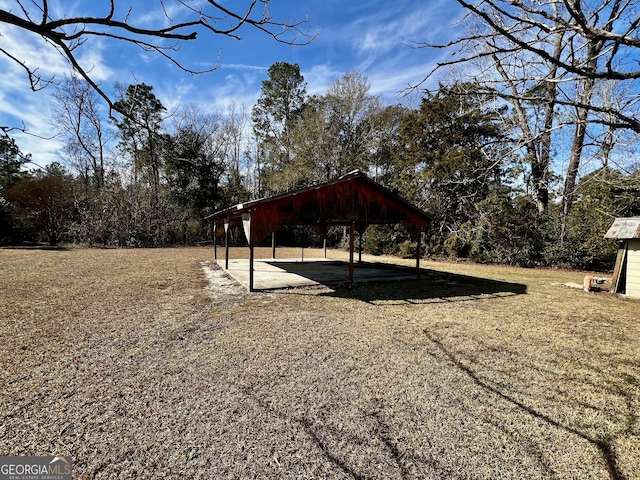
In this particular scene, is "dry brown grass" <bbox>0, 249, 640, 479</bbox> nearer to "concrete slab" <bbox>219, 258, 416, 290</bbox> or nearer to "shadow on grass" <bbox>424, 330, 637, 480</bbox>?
"shadow on grass" <bbox>424, 330, 637, 480</bbox>

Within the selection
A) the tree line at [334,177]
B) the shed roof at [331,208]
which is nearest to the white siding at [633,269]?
the tree line at [334,177]

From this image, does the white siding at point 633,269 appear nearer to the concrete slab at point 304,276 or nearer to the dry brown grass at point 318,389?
the dry brown grass at point 318,389

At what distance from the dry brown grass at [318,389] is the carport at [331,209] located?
2071 mm

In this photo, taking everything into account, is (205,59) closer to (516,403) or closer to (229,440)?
(229,440)

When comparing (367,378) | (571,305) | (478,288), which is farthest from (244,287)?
(571,305)

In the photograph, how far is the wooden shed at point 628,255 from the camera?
6953 millimetres

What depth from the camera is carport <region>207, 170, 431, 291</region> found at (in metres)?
7.14

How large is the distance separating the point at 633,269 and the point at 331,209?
706 cm

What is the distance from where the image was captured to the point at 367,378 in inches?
126

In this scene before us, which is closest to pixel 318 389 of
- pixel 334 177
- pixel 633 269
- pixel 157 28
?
pixel 157 28

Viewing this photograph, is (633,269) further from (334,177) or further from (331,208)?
(334,177)

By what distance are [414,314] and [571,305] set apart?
11.8ft

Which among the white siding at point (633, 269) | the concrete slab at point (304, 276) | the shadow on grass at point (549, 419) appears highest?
the white siding at point (633, 269)

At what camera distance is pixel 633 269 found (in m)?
7.15
